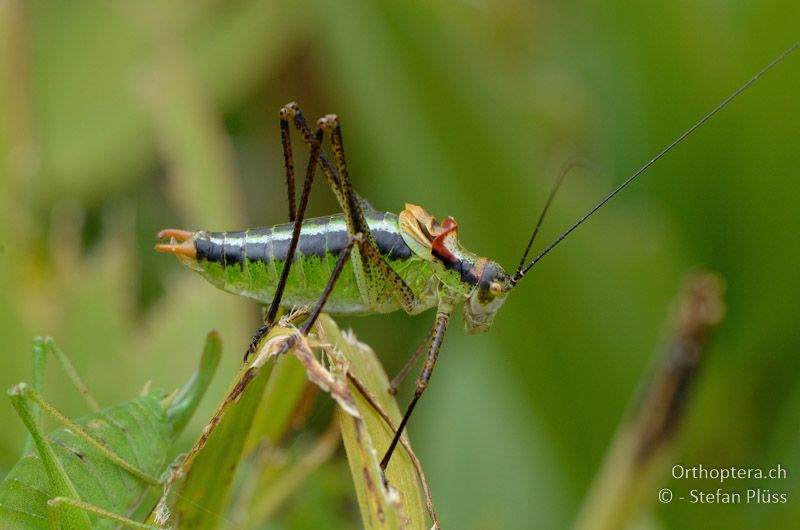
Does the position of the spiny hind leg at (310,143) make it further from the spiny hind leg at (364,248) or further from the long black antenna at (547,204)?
the long black antenna at (547,204)

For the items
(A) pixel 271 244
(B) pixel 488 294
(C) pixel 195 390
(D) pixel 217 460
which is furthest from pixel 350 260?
(D) pixel 217 460

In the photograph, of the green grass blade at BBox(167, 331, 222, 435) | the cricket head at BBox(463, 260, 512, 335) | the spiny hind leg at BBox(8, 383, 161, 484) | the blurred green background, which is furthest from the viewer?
the blurred green background

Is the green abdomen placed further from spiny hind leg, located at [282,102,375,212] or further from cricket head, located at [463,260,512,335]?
cricket head, located at [463,260,512,335]

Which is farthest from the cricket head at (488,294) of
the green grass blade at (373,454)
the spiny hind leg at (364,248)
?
the green grass blade at (373,454)

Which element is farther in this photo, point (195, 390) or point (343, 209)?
point (343, 209)

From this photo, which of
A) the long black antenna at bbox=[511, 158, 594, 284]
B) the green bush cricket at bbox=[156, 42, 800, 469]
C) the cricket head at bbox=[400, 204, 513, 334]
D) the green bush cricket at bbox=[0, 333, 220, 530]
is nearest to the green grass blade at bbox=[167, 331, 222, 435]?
the green bush cricket at bbox=[0, 333, 220, 530]

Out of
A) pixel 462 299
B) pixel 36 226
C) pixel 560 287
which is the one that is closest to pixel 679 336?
pixel 462 299

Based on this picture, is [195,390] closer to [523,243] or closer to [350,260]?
[350,260]
